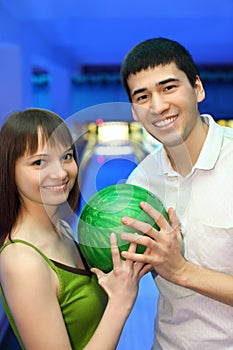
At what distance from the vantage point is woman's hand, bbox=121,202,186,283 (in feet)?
2.93

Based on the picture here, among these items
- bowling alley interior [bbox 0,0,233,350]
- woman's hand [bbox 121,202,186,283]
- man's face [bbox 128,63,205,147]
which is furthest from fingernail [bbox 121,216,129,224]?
man's face [bbox 128,63,205,147]

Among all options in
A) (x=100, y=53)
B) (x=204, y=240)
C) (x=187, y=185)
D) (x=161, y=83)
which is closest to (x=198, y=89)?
(x=161, y=83)

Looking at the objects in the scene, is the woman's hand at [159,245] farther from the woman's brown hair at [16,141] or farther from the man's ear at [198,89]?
the man's ear at [198,89]

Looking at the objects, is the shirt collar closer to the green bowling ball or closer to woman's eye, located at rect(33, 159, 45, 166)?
the green bowling ball

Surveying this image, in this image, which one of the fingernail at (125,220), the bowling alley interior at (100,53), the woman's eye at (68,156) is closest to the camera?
the fingernail at (125,220)

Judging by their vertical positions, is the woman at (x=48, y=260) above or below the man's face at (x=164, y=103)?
below

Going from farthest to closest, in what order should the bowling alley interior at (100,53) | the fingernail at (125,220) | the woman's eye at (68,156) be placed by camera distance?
the bowling alley interior at (100,53) < the woman's eye at (68,156) < the fingernail at (125,220)

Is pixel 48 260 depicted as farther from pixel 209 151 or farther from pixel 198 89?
pixel 198 89

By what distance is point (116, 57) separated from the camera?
10547mm

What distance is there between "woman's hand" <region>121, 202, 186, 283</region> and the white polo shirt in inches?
4.5

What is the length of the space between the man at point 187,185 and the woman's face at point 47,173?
18cm

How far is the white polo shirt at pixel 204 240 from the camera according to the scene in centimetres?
105

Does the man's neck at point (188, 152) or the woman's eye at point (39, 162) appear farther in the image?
the man's neck at point (188, 152)

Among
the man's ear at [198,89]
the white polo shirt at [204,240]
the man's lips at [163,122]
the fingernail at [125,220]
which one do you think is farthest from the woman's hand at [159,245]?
the man's ear at [198,89]
